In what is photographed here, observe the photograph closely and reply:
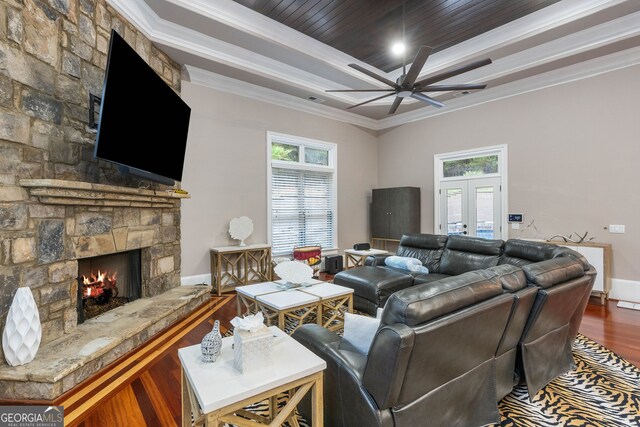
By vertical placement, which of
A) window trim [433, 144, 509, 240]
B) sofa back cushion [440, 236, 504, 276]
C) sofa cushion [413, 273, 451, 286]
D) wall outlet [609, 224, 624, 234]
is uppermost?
window trim [433, 144, 509, 240]

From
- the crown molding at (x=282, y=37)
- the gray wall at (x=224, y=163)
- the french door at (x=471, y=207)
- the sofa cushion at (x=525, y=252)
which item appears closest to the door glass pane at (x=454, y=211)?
the french door at (x=471, y=207)

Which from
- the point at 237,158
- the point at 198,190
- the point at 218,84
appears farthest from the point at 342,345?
the point at 218,84

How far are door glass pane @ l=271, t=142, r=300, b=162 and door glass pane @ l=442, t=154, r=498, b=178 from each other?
9.96 ft

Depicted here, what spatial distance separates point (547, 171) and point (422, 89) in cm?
286

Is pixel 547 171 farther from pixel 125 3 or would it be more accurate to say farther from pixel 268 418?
pixel 125 3

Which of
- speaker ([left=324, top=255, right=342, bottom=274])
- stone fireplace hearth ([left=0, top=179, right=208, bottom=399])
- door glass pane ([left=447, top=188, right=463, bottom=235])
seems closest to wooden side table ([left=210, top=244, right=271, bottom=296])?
stone fireplace hearth ([left=0, top=179, right=208, bottom=399])

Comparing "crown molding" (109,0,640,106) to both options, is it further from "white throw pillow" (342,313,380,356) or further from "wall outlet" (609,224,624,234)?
"white throw pillow" (342,313,380,356)

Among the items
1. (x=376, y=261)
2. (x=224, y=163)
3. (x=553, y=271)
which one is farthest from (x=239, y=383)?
(x=224, y=163)

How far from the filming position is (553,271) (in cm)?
205

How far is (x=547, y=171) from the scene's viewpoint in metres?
4.98

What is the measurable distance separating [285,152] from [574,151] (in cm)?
473

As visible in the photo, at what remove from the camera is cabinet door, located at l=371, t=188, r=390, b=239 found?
6.85 m

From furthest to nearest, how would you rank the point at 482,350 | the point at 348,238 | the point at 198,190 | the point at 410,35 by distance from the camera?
the point at 348,238
the point at 198,190
the point at 410,35
the point at 482,350

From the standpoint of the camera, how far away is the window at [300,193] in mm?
5828
